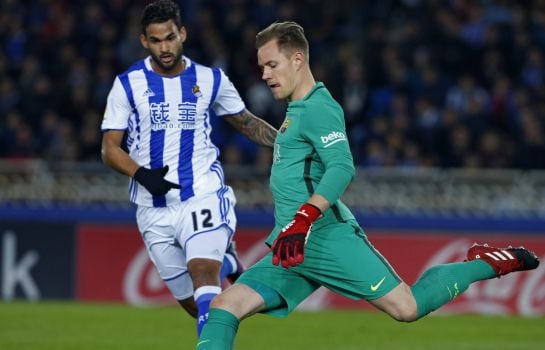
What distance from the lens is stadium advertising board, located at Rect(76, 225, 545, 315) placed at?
13820mm

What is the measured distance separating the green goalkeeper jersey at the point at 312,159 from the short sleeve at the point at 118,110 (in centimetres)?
169

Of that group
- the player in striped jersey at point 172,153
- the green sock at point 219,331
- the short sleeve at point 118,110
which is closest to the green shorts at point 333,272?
the green sock at point 219,331

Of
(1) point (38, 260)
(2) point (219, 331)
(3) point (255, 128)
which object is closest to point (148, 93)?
(3) point (255, 128)

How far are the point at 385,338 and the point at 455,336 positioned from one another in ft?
2.48

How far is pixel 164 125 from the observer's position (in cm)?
812

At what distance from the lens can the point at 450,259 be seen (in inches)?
548

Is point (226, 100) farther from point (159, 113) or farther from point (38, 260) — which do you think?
point (38, 260)

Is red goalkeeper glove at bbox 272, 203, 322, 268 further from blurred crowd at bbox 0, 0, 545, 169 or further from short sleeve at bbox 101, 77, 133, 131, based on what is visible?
blurred crowd at bbox 0, 0, 545, 169

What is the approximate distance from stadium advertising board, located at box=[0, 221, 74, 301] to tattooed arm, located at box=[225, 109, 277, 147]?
6.42 metres

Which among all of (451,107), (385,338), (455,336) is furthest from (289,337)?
(451,107)

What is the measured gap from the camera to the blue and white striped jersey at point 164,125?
8.09 meters

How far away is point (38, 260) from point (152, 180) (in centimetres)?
696

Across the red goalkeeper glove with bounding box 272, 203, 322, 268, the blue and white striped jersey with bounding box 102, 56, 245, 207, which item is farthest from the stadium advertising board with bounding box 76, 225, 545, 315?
the red goalkeeper glove with bounding box 272, 203, 322, 268

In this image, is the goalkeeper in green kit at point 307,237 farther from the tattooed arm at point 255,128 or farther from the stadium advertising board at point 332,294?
the stadium advertising board at point 332,294
